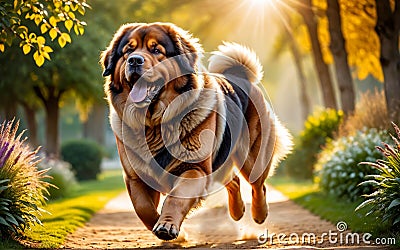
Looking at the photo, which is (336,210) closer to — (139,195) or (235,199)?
(235,199)

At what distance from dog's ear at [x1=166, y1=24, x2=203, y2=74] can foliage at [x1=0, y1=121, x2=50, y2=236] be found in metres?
2.03

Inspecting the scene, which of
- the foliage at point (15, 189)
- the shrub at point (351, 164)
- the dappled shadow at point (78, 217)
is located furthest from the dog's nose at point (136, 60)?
the shrub at point (351, 164)

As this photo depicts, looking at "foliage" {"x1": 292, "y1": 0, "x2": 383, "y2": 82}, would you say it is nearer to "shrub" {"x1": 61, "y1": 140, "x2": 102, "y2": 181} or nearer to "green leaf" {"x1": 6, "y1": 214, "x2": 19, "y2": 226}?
"shrub" {"x1": 61, "y1": 140, "x2": 102, "y2": 181}

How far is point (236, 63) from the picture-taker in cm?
807

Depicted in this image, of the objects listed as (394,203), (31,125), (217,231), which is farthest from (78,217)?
(31,125)

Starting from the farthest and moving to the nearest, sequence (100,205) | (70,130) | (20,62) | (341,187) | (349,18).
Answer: (70,130) → (349,18) → (20,62) → (100,205) → (341,187)

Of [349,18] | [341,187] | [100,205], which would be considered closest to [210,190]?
[341,187]

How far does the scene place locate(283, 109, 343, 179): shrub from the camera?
1608 cm

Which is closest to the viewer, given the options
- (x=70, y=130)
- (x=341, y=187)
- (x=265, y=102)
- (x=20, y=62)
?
(x=265, y=102)

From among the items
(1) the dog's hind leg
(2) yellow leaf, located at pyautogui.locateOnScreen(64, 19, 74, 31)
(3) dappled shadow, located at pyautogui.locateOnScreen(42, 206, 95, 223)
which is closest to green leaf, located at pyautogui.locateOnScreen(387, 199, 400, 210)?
(1) the dog's hind leg

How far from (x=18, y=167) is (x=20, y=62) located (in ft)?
31.1

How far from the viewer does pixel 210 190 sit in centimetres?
629

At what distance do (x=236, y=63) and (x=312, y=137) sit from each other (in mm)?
9222

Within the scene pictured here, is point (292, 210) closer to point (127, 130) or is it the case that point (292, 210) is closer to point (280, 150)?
point (280, 150)
